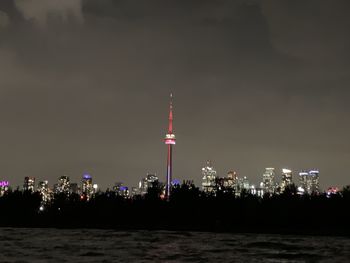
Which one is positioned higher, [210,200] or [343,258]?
[210,200]

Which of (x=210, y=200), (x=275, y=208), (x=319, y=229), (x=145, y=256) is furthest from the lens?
(x=210, y=200)

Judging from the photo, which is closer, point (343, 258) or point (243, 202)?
point (343, 258)

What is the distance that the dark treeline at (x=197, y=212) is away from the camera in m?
166

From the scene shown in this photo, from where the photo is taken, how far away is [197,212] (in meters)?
185

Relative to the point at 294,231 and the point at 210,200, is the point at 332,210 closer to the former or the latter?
the point at 294,231

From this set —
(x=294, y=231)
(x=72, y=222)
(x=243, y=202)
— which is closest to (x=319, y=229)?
(x=294, y=231)

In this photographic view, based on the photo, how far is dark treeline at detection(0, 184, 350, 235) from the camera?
166 metres

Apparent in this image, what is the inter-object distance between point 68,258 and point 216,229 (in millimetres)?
120391

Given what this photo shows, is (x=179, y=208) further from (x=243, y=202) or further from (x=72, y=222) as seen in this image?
(x=72, y=222)

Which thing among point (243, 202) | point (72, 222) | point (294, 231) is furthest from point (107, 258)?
point (72, 222)

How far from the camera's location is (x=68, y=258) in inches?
2292

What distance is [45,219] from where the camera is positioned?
196m

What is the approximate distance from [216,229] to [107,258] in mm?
118168

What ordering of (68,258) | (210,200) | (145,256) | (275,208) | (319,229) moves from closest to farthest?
(68,258) → (145,256) → (319,229) → (275,208) → (210,200)
